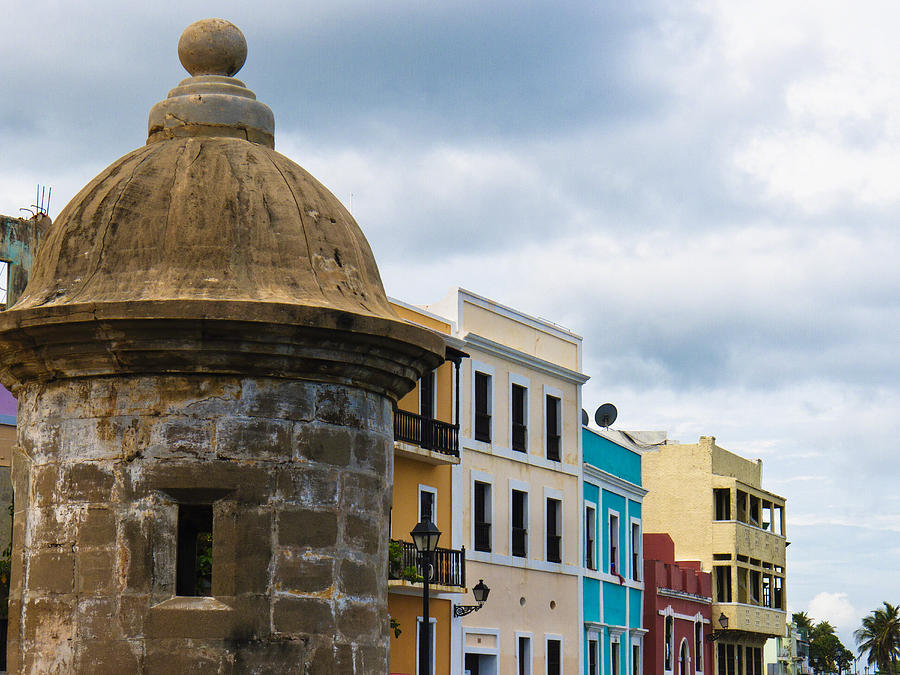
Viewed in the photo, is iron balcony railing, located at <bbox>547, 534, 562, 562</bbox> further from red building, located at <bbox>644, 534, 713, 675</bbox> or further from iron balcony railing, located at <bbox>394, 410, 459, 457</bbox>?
red building, located at <bbox>644, 534, 713, 675</bbox>

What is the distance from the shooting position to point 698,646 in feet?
138

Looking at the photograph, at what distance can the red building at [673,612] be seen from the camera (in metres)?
37.6

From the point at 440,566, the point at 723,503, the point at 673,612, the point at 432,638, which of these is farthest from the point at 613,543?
the point at 723,503

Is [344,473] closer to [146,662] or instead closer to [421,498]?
[146,662]

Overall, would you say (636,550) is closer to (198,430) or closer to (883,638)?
(198,430)

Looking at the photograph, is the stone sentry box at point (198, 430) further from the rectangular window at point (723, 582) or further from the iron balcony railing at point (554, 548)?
the rectangular window at point (723, 582)

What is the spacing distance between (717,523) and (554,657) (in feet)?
47.1

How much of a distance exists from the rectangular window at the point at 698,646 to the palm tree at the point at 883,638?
6499 cm

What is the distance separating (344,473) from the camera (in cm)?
603

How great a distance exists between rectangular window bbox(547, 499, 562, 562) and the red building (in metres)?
6.70

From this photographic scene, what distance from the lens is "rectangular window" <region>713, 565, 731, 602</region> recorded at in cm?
4403

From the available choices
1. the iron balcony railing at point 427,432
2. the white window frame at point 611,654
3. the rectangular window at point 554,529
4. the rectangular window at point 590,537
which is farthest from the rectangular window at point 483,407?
the white window frame at point 611,654

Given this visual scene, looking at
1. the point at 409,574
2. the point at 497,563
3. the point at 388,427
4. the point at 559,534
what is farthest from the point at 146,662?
the point at 559,534

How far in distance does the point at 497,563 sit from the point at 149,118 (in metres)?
22.8
